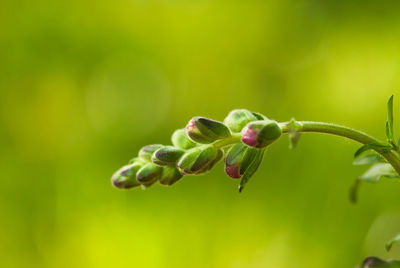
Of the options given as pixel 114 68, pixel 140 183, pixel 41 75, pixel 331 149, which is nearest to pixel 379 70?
pixel 331 149

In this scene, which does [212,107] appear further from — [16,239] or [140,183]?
[140,183]

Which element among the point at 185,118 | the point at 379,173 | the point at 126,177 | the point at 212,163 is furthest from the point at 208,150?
the point at 185,118

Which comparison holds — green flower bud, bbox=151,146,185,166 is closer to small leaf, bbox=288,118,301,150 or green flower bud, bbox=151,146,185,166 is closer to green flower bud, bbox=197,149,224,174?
green flower bud, bbox=197,149,224,174

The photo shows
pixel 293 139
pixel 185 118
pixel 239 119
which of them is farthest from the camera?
pixel 185 118

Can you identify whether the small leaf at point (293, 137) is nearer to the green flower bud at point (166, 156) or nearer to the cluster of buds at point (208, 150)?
the cluster of buds at point (208, 150)

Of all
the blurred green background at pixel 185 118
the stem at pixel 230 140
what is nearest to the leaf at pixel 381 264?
the stem at pixel 230 140

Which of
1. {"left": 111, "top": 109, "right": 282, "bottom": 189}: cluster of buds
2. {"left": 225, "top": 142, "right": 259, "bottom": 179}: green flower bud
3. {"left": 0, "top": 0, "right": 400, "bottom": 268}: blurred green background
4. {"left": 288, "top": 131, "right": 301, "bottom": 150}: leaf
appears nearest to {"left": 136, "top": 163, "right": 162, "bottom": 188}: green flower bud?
{"left": 111, "top": 109, "right": 282, "bottom": 189}: cluster of buds

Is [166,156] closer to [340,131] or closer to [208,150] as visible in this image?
[208,150]
